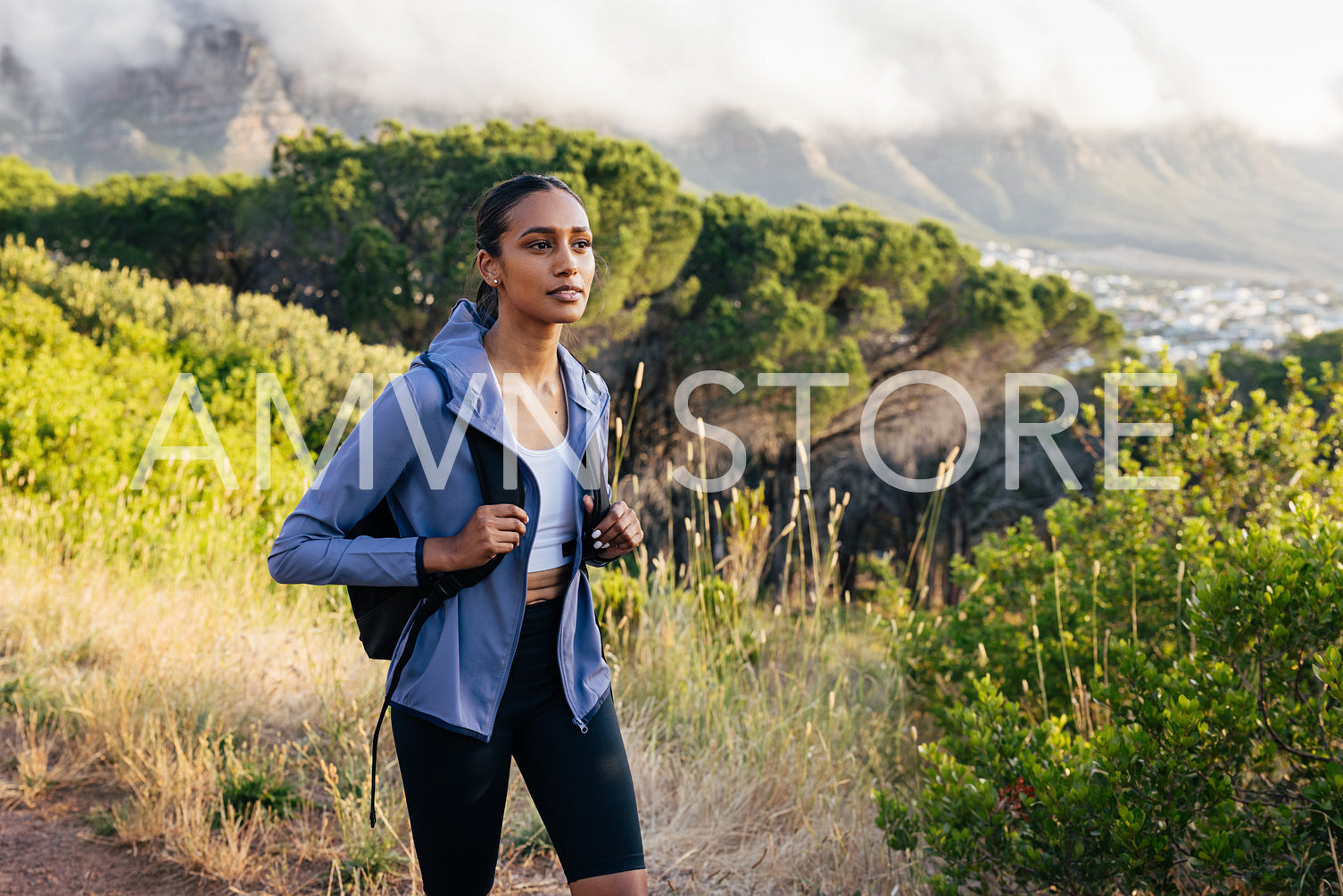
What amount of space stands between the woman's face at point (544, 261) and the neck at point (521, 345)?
3 cm

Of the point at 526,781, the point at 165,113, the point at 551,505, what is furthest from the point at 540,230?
the point at 165,113

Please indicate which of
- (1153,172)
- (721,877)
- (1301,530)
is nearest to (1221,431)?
(1301,530)

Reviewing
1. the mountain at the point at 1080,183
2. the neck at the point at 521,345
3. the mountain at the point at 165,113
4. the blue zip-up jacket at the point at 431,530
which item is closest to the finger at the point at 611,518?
the blue zip-up jacket at the point at 431,530

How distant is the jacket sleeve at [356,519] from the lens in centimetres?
139

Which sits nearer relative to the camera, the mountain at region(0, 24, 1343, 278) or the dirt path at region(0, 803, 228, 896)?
the dirt path at region(0, 803, 228, 896)

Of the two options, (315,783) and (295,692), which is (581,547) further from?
(295,692)

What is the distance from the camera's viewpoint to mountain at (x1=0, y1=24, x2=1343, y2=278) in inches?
A: 3317

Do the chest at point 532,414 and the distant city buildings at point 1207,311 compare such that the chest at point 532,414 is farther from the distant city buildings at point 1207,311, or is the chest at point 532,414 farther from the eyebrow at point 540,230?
the distant city buildings at point 1207,311

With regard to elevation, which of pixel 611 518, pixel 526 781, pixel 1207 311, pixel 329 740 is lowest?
pixel 329 740

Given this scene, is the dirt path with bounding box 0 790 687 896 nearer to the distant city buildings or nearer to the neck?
the neck

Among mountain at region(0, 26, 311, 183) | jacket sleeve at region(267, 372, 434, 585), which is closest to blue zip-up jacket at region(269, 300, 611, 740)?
jacket sleeve at region(267, 372, 434, 585)

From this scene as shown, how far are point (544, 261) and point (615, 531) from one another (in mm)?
473

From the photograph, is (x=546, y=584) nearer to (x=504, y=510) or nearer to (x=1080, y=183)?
(x=504, y=510)

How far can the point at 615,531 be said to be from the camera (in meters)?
1.57
